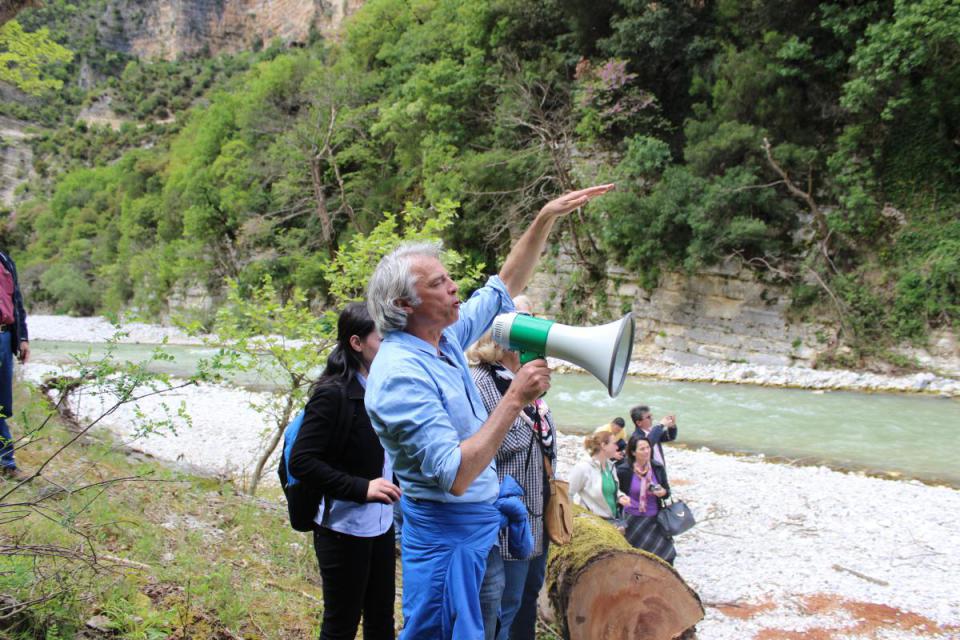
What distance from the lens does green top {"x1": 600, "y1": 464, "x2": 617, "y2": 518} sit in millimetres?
5152

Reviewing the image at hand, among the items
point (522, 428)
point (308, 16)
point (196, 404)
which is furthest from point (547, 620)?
point (308, 16)

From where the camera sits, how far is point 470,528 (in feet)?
6.86

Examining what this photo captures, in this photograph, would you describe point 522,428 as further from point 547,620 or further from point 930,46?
point 930,46

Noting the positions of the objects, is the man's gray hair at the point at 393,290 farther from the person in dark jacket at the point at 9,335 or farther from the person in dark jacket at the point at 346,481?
the person in dark jacket at the point at 9,335

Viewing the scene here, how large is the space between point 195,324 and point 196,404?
10931 mm

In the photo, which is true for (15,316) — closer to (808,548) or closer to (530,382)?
(530,382)

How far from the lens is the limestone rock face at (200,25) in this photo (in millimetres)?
73688

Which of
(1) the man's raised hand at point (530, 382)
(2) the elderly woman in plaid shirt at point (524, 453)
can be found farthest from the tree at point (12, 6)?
(1) the man's raised hand at point (530, 382)

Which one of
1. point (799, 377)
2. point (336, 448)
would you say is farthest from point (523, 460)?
point (799, 377)

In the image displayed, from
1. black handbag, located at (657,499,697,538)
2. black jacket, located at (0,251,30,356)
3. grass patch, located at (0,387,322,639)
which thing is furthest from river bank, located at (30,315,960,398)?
black handbag, located at (657,499,697,538)

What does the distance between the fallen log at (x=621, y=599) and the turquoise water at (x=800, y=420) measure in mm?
7531

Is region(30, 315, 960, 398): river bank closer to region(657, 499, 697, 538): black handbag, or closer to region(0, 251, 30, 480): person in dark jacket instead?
region(0, 251, 30, 480): person in dark jacket

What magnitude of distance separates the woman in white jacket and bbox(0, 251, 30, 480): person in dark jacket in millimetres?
3843

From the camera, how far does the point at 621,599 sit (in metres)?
3.49
